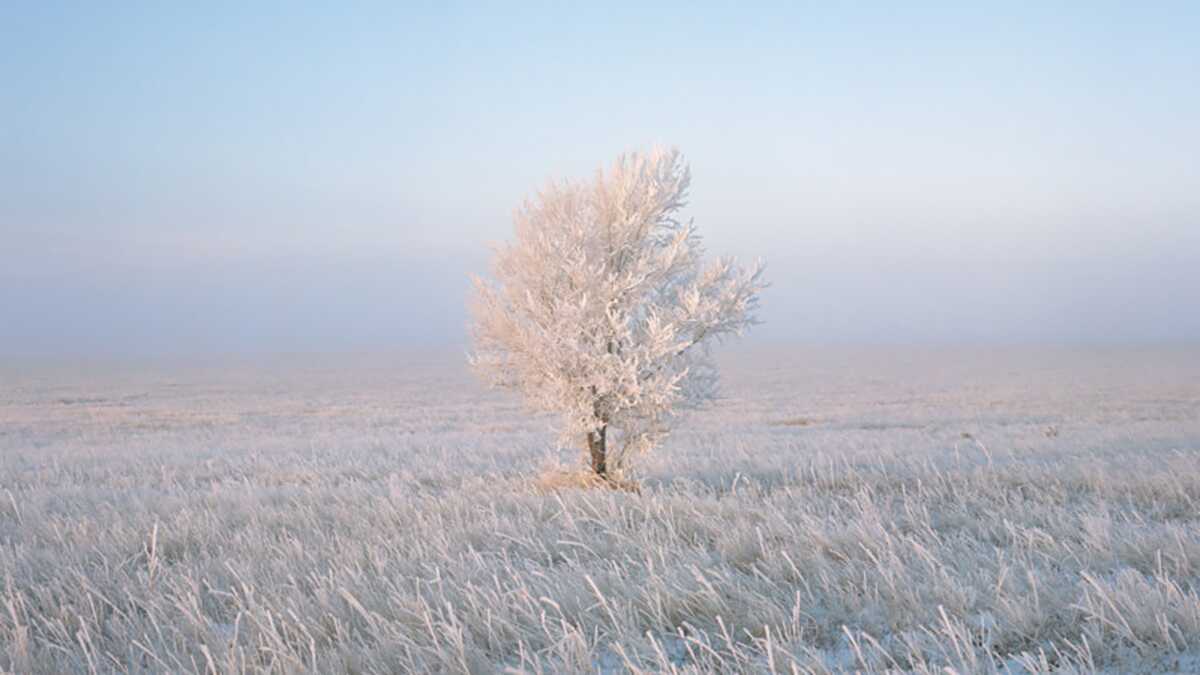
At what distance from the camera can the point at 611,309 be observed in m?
8.85

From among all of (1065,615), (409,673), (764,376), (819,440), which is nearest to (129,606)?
(409,673)

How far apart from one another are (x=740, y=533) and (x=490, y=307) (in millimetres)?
4771

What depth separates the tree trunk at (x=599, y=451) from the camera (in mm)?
9406

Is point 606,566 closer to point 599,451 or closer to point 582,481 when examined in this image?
point 582,481

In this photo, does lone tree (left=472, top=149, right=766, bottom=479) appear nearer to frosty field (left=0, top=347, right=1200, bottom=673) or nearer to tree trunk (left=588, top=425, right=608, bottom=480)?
tree trunk (left=588, top=425, right=608, bottom=480)

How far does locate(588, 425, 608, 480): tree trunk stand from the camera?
941 centimetres

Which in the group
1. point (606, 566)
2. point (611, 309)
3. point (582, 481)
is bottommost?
point (582, 481)

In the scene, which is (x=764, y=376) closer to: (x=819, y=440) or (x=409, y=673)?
(x=819, y=440)

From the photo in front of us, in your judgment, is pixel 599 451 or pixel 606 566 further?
pixel 599 451

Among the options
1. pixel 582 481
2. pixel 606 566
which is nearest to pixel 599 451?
pixel 582 481

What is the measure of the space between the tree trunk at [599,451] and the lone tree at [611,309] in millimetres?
15

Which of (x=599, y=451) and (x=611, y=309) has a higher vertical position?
(x=611, y=309)

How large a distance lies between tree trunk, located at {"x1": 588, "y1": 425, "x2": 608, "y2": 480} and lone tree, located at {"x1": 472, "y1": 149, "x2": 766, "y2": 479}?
0.05 ft

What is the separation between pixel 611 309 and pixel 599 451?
6.24 ft
